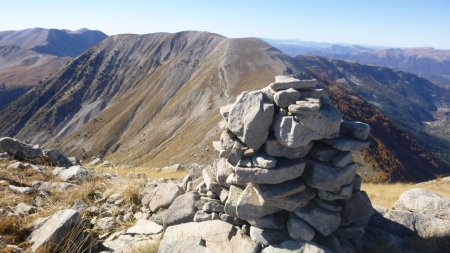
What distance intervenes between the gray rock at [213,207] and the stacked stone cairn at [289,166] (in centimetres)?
38

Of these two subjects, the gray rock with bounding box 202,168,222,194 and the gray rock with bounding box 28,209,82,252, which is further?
the gray rock with bounding box 202,168,222,194

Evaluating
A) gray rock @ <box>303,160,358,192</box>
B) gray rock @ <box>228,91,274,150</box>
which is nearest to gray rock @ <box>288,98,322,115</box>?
gray rock @ <box>228,91,274,150</box>

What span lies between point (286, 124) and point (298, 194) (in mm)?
2071

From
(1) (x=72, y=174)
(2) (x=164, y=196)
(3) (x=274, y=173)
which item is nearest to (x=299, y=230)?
(3) (x=274, y=173)

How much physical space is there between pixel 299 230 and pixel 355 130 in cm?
357

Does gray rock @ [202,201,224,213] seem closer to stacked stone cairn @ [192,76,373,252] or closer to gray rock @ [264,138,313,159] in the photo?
stacked stone cairn @ [192,76,373,252]

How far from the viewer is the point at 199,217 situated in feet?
40.3

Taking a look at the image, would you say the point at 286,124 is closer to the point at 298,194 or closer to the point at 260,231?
the point at 298,194

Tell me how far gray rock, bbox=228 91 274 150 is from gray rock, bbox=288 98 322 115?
64 centimetres

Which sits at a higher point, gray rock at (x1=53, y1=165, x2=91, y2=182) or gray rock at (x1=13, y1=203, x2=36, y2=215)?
gray rock at (x1=13, y1=203, x2=36, y2=215)

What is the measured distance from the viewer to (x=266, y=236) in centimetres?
1091

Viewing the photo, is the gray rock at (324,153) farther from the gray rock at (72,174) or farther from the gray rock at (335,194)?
the gray rock at (72,174)

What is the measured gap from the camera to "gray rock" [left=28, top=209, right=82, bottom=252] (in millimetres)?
10062

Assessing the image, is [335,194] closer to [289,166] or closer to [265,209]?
[289,166]
